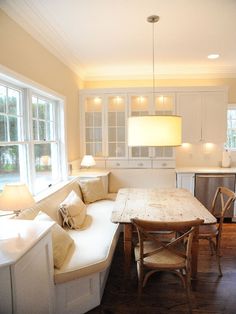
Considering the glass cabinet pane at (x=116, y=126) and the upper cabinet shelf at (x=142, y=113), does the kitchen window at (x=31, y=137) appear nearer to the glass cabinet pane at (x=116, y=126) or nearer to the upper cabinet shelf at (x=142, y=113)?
the upper cabinet shelf at (x=142, y=113)

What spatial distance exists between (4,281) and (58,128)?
8.74 ft

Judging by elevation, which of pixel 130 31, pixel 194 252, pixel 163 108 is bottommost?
pixel 194 252

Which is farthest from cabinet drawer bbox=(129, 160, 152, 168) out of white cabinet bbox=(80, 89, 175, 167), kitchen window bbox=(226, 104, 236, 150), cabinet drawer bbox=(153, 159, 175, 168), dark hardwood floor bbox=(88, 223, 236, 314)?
dark hardwood floor bbox=(88, 223, 236, 314)

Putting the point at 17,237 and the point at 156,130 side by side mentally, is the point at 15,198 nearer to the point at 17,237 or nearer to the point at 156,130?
the point at 17,237

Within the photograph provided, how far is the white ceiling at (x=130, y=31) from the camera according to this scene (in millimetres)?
2229

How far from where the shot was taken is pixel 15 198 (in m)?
1.76

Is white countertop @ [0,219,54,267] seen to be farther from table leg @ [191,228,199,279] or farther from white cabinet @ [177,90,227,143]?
white cabinet @ [177,90,227,143]

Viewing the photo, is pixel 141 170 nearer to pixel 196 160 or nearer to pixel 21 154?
pixel 196 160

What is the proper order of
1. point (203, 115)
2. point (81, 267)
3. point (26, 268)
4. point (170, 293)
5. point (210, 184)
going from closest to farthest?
point (26, 268), point (81, 267), point (170, 293), point (210, 184), point (203, 115)

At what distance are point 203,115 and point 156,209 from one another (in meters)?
2.52

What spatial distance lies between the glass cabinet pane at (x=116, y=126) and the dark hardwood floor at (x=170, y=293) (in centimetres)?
217

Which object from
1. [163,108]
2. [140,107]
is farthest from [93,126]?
[163,108]

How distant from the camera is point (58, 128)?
3.63m

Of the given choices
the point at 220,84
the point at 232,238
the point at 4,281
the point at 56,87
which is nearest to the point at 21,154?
the point at 56,87
